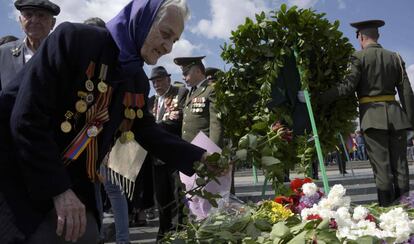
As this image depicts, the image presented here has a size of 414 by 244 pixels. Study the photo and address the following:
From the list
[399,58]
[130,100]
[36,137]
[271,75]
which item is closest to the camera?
[36,137]

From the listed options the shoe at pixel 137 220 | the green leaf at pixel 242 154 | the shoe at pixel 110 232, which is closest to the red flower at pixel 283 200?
the green leaf at pixel 242 154

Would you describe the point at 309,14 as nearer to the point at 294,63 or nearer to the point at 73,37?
the point at 294,63

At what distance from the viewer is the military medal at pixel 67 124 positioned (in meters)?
1.53

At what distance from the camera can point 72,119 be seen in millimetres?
1579

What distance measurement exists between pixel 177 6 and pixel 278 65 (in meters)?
2.01

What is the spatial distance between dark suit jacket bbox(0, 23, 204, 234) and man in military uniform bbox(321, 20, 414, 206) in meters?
3.76

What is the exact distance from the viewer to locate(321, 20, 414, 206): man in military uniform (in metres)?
4.95

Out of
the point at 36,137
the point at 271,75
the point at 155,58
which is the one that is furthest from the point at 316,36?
the point at 36,137

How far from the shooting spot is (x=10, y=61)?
3.02m

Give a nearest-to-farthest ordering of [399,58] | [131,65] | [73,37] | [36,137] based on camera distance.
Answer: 1. [36,137]
2. [73,37]
3. [131,65]
4. [399,58]

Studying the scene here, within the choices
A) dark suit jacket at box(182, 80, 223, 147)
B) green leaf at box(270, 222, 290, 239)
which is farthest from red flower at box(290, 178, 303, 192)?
dark suit jacket at box(182, 80, 223, 147)

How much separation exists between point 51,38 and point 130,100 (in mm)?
409

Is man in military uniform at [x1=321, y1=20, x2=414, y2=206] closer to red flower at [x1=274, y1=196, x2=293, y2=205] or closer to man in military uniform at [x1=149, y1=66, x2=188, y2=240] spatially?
man in military uniform at [x1=149, y1=66, x2=188, y2=240]

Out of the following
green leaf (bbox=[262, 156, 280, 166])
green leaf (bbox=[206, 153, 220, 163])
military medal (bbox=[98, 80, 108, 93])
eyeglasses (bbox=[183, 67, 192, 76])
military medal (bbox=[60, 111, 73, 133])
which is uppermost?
eyeglasses (bbox=[183, 67, 192, 76])
